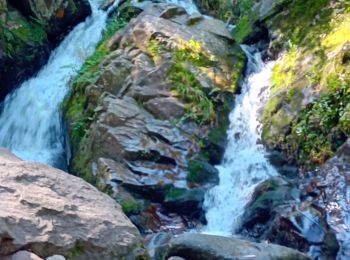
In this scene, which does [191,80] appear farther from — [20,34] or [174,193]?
[20,34]

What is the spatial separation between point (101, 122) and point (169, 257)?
3.65 metres

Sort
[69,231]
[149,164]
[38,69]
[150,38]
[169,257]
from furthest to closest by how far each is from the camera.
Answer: [38,69] < [150,38] < [149,164] < [169,257] < [69,231]

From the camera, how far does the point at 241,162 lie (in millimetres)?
8609

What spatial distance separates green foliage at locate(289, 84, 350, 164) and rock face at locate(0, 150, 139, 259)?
3.96 meters

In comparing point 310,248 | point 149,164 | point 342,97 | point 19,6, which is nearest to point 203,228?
point 149,164

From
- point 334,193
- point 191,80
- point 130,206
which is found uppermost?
point 191,80

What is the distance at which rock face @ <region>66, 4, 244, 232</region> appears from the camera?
8195mm

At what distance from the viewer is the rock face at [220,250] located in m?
5.22

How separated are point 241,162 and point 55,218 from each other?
487 cm

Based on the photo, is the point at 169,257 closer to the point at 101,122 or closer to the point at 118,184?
the point at 118,184

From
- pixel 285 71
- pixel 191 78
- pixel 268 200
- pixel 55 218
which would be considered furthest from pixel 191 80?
pixel 55 218

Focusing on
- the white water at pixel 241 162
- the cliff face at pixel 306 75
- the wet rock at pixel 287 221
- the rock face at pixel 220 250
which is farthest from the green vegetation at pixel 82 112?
the rock face at pixel 220 250

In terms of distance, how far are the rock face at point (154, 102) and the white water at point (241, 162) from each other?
263 millimetres

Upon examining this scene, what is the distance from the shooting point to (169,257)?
5.48 m
